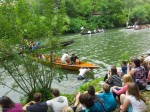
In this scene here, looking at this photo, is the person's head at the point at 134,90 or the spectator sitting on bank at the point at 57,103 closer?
the person's head at the point at 134,90

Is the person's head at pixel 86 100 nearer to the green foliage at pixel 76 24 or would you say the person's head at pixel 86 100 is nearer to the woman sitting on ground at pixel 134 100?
the woman sitting on ground at pixel 134 100

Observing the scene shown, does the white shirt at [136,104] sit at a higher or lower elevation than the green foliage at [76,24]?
higher

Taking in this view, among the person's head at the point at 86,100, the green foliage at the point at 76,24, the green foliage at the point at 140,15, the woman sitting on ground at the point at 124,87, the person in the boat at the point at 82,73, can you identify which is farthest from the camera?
the green foliage at the point at 140,15

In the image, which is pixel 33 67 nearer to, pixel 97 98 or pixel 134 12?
pixel 97 98

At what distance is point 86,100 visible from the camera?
6.42m

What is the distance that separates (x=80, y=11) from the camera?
68.1 meters

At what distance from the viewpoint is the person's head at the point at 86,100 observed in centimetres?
635

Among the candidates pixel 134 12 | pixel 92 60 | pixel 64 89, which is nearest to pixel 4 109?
pixel 64 89

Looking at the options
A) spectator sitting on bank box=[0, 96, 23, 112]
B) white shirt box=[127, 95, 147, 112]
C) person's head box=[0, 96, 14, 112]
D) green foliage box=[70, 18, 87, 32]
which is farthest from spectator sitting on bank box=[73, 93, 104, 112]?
green foliage box=[70, 18, 87, 32]

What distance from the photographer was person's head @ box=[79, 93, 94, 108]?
635 centimetres

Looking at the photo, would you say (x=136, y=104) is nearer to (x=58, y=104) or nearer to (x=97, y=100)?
(x=97, y=100)

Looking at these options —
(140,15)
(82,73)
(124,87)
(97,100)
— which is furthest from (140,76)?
(140,15)

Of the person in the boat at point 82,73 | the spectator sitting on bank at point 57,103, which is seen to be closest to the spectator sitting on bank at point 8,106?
the spectator sitting on bank at point 57,103

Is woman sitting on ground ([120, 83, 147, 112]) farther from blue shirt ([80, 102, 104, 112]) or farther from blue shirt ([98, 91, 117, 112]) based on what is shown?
blue shirt ([98, 91, 117, 112])
